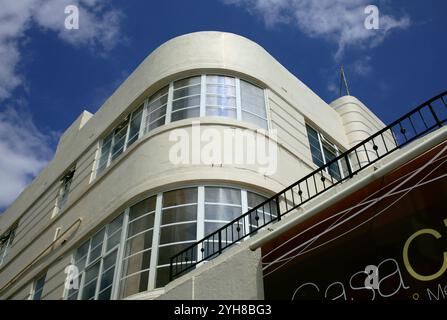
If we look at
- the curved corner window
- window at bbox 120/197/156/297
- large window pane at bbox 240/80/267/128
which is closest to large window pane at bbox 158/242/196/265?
the curved corner window

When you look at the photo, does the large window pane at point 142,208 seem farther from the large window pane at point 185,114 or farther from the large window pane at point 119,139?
the large window pane at point 119,139

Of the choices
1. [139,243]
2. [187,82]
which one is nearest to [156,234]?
[139,243]

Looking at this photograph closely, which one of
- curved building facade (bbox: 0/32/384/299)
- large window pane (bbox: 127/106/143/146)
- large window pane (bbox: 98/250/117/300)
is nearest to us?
large window pane (bbox: 98/250/117/300)

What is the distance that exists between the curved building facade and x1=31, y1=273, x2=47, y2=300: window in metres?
0.05

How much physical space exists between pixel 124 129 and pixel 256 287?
843 cm

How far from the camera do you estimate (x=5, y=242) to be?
1927 cm

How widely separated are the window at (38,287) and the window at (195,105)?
3454 mm

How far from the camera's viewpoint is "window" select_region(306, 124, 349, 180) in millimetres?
14586

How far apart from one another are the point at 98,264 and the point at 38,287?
3.60 m

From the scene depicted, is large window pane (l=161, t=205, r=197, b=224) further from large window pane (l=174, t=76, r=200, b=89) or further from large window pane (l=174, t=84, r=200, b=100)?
large window pane (l=174, t=76, r=200, b=89)

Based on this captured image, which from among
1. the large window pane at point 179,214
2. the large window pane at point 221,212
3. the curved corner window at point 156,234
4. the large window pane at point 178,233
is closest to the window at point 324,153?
the curved corner window at point 156,234

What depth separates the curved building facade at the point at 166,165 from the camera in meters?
10.2
